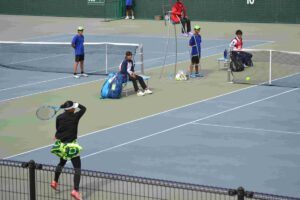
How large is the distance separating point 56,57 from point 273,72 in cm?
919

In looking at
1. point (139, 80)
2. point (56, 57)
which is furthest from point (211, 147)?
point (56, 57)

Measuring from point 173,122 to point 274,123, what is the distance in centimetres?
243

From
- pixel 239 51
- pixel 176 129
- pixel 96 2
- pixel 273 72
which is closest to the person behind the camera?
pixel 176 129

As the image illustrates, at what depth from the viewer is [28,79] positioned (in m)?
26.6

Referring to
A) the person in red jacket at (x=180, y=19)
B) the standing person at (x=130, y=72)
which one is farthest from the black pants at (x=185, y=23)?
the standing person at (x=130, y=72)

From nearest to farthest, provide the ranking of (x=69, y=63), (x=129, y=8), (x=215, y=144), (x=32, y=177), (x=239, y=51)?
(x=32, y=177), (x=215, y=144), (x=239, y=51), (x=69, y=63), (x=129, y=8)

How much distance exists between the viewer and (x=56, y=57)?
31594 millimetres

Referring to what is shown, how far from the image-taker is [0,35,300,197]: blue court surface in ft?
48.5

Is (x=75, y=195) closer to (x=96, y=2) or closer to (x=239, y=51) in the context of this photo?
(x=239, y=51)

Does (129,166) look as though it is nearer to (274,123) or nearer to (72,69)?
(274,123)

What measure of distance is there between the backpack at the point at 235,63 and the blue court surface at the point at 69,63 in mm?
3633

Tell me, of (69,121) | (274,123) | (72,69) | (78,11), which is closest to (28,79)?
(72,69)

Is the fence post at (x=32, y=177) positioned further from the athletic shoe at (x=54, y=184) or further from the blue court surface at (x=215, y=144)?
the blue court surface at (x=215, y=144)

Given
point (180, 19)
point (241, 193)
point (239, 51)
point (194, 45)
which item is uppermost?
point (180, 19)
